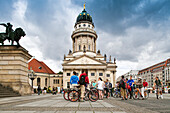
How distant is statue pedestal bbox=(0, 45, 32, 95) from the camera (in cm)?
1538

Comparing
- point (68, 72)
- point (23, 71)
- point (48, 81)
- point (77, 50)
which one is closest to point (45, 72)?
point (48, 81)

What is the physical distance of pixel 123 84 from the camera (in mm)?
13391

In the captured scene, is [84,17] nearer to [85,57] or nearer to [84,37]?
[84,37]

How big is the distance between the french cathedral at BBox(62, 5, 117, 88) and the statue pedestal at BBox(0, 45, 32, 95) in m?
45.6

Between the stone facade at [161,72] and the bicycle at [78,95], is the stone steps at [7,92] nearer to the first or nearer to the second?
the bicycle at [78,95]

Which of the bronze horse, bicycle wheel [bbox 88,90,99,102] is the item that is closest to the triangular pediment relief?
the bronze horse

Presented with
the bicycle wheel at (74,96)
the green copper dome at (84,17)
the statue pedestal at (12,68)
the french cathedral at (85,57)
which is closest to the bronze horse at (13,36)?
the statue pedestal at (12,68)

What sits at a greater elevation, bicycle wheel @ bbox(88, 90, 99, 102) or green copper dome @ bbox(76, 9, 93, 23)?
green copper dome @ bbox(76, 9, 93, 23)

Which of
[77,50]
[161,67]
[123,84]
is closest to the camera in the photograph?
[123,84]

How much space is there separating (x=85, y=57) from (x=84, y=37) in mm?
14575

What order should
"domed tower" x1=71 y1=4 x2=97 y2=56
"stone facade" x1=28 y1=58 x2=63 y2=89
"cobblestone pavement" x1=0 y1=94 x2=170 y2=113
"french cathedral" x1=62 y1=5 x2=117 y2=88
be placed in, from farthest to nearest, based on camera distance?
"domed tower" x1=71 y1=4 x2=97 y2=56 < "french cathedral" x1=62 y1=5 x2=117 y2=88 < "stone facade" x1=28 y1=58 x2=63 y2=89 < "cobblestone pavement" x1=0 y1=94 x2=170 y2=113

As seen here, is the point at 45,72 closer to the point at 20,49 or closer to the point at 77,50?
the point at 77,50

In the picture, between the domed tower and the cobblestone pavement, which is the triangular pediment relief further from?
the cobblestone pavement

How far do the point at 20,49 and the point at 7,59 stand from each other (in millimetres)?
1563
